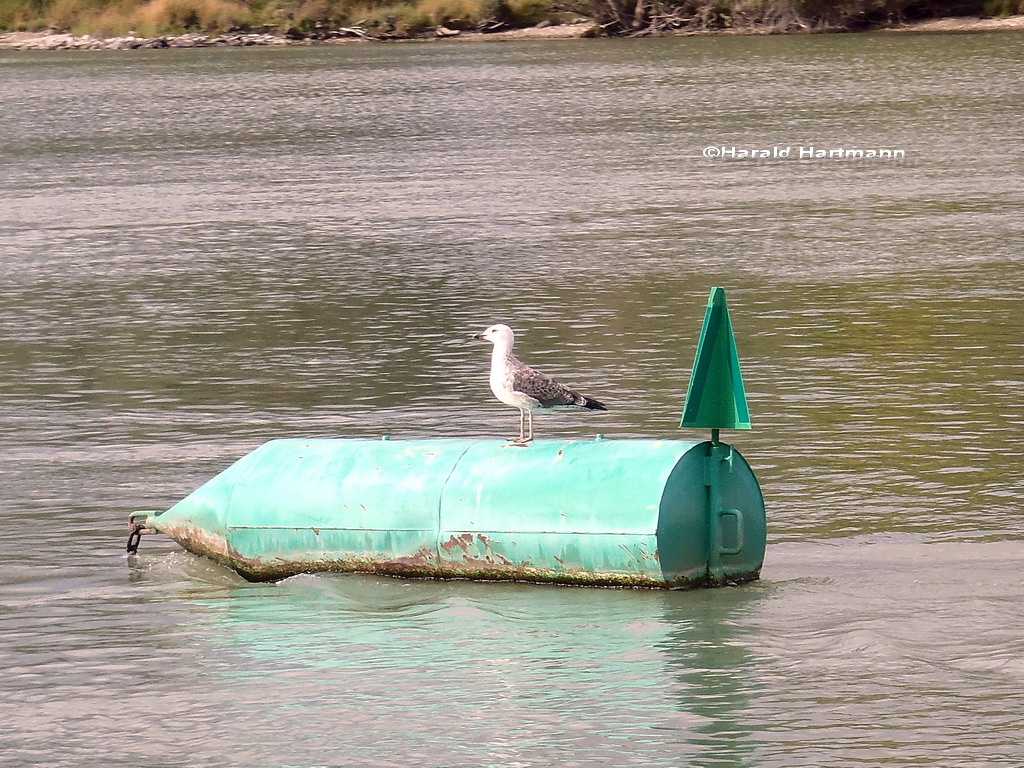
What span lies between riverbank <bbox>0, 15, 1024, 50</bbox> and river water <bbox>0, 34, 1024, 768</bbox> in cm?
4896

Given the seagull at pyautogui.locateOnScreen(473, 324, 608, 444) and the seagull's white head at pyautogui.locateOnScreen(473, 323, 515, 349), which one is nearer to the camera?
the seagull at pyautogui.locateOnScreen(473, 324, 608, 444)

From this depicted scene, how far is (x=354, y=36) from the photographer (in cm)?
11062

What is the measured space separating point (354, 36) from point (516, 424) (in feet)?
319

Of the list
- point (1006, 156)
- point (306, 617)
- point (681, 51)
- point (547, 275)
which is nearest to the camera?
point (306, 617)

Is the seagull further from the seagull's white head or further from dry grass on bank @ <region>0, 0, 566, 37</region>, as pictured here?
dry grass on bank @ <region>0, 0, 566, 37</region>

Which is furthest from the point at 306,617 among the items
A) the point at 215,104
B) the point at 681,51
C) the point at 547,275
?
the point at 681,51

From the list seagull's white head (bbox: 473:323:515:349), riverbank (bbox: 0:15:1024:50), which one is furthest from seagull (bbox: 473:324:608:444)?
riverbank (bbox: 0:15:1024:50)

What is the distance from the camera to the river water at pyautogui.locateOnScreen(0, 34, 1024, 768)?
9531mm

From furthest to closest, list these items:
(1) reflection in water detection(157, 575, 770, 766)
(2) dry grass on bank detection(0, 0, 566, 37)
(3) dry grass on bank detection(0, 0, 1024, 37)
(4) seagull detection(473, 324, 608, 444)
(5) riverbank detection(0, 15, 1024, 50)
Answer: (2) dry grass on bank detection(0, 0, 566, 37) < (3) dry grass on bank detection(0, 0, 1024, 37) < (5) riverbank detection(0, 15, 1024, 50) < (4) seagull detection(473, 324, 608, 444) < (1) reflection in water detection(157, 575, 770, 766)

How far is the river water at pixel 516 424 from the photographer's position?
953 centimetres

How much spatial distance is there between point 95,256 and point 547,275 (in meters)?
7.24

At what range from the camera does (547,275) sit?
24.7m

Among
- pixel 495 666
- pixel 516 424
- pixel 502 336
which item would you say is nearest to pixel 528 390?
pixel 502 336

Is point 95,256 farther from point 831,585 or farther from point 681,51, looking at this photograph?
point 681,51
